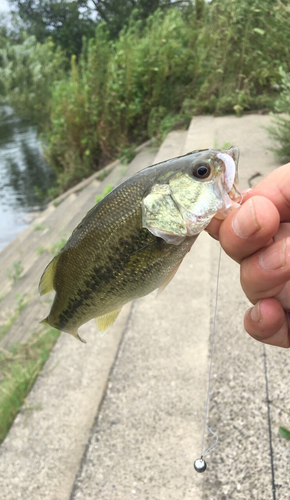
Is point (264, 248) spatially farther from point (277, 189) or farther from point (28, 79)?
point (28, 79)

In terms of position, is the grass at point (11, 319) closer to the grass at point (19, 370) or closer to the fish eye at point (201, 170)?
the grass at point (19, 370)

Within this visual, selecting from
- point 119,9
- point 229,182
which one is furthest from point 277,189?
point 119,9

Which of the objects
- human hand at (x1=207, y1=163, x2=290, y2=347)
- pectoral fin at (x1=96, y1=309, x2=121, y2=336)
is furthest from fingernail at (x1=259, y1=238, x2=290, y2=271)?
pectoral fin at (x1=96, y1=309, x2=121, y2=336)

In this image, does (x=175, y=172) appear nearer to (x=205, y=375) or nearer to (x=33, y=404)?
(x=205, y=375)

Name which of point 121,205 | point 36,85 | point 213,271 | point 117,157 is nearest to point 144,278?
point 121,205

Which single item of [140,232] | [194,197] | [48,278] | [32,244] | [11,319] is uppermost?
[194,197]

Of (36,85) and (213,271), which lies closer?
(213,271)

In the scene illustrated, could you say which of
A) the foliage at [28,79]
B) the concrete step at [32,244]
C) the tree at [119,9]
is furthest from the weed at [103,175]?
the tree at [119,9]
